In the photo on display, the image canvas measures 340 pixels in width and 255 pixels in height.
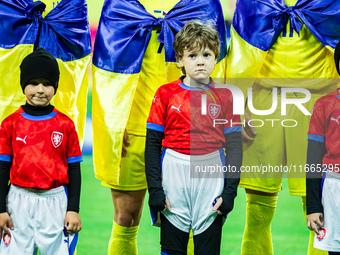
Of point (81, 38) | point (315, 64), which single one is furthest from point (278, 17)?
point (81, 38)

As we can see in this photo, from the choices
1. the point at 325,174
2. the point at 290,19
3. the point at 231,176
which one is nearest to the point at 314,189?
the point at 325,174

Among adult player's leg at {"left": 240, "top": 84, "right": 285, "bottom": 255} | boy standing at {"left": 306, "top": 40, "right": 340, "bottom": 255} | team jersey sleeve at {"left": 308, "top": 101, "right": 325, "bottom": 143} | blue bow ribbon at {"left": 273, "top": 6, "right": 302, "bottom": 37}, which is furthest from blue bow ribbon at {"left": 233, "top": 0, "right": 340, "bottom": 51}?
team jersey sleeve at {"left": 308, "top": 101, "right": 325, "bottom": 143}

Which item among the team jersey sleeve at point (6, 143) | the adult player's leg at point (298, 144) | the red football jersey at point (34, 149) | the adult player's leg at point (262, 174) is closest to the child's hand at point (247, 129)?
the adult player's leg at point (262, 174)

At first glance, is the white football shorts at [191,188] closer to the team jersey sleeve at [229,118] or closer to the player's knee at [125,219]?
the team jersey sleeve at [229,118]

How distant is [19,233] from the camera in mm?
2271

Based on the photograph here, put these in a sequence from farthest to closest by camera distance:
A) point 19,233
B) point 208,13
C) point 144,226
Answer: point 144,226 → point 208,13 → point 19,233

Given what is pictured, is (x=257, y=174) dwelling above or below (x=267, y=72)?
below

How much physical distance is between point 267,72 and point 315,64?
26 centimetres

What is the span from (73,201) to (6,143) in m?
0.38

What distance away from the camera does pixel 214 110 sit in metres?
2.48

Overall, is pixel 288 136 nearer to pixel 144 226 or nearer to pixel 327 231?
pixel 327 231

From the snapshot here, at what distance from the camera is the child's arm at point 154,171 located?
2350 millimetres

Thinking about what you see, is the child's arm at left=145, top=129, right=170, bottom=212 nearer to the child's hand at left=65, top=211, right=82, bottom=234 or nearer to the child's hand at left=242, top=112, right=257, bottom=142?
the child's hand at left=65, top=211, right=82, bottom=234

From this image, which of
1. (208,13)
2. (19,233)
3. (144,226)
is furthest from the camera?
(144,226)
